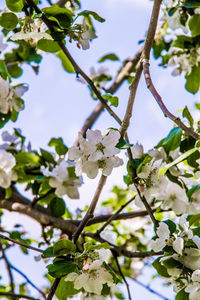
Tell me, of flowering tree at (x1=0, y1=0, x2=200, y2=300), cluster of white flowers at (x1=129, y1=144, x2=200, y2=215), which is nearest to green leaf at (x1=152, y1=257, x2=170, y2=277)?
flowering tree at (x1=0, y1=0, x2=200, y2=300)

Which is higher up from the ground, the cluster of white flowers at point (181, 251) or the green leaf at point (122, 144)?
the green leaf at point (122, 144)

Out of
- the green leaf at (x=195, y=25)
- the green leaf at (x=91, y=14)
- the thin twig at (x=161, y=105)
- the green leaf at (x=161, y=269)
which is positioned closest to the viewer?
the thin twig at (x=161, y=105)

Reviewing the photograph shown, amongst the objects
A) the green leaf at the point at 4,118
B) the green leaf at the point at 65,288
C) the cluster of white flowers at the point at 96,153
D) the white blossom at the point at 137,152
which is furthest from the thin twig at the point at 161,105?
Answer: the green leaf at the point at 4,118

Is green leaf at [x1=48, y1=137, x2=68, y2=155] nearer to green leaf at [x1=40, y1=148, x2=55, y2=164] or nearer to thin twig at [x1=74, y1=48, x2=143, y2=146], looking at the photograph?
green leaf at [x1=40, y1=148, x2=55, y2=164]

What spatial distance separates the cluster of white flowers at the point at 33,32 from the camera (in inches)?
37.2

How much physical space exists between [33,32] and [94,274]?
0.56 metres

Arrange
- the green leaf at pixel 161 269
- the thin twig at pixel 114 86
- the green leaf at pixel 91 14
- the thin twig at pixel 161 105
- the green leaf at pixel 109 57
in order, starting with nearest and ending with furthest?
1. the thin twig at pixel 161 105
2. the green leaf at pixel 161 269
3. the green leaf at pixel 91 14
4. the green leaf at pixel 109 57
5. the thin twig at pixel 114 86

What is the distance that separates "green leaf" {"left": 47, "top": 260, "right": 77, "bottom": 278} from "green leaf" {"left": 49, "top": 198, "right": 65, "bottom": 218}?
1.93ft

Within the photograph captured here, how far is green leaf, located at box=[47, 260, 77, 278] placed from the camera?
822mm

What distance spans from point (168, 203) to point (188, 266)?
29 cm

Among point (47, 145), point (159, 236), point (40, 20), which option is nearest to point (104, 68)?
point (47, 145)

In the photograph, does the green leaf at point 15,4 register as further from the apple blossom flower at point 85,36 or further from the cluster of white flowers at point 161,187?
the cluster of white flowers at point 161,187

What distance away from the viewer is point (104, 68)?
1.96m

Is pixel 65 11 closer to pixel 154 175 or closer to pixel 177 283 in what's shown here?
pixel 154 175
